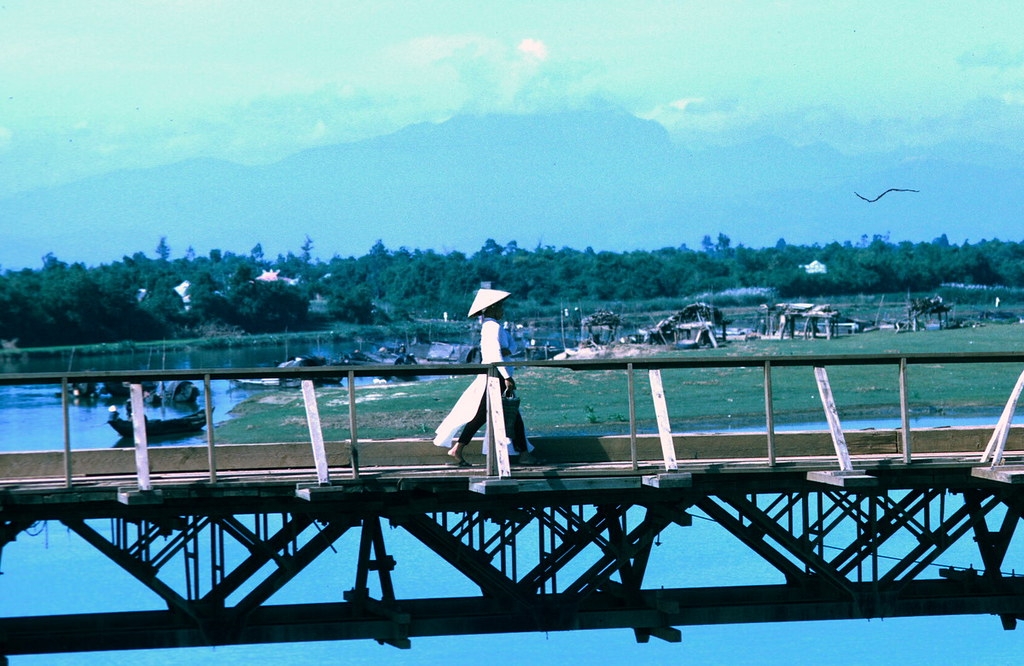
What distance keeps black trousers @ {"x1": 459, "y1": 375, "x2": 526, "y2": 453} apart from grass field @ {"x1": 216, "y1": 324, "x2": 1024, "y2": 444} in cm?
2361

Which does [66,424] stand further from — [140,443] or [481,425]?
[481,425]

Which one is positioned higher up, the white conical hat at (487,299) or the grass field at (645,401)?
the white conical hat at (487,299)

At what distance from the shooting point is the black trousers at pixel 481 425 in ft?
37.3

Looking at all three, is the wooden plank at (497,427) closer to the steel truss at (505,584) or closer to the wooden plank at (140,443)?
the steel truss at (505,584)

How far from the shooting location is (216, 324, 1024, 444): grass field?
37875 mm

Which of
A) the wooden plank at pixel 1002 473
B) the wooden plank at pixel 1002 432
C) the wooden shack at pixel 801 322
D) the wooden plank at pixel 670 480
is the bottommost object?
the wooden shack at pixel 801 322

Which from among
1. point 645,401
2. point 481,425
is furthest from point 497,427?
point 645,401

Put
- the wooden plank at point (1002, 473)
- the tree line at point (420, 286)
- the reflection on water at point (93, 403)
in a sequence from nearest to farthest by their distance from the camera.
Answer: the wooden plank at point (1002, 473)
the reflection on water at point (93, 403)
the tree line at point (420, 286)

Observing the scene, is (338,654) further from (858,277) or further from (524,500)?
(858,277)

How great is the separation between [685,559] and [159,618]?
11505 millimetres

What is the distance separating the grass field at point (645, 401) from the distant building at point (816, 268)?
206ft

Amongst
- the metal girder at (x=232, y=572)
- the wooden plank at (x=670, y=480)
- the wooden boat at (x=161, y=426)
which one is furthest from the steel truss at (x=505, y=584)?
the wooden boat at (x=161, y=426)

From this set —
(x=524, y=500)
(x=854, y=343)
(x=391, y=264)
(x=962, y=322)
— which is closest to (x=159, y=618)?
(x=524, y=500)

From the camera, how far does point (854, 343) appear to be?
58.8m
